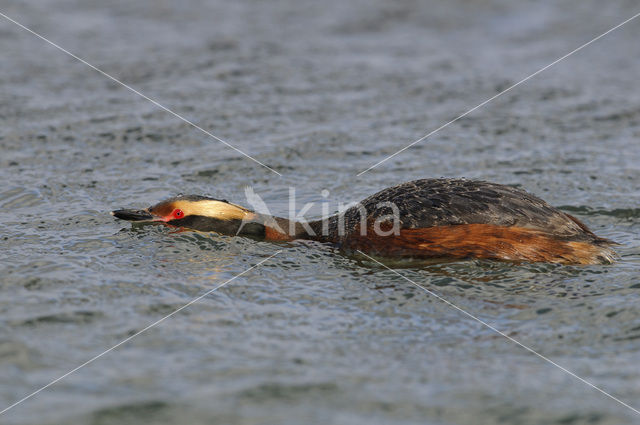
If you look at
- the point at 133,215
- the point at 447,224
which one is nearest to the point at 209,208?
the point at 133,215

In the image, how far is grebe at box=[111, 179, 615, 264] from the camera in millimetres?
7043

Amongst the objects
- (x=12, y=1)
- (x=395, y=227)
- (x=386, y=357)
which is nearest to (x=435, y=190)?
(x=395, y=227)

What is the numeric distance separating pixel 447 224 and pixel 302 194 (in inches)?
99.2

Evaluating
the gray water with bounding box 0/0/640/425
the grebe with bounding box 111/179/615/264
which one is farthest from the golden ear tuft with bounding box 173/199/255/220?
the gray water with bounding box 0/0/640/425

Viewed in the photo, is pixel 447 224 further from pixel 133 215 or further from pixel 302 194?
pixel 133 215

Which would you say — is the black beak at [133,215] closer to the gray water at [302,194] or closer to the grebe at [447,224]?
the grebe at [447,224]

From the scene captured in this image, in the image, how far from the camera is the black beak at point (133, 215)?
25.3ft

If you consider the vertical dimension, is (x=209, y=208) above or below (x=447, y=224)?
above

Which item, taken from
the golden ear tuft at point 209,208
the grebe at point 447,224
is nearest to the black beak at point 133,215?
the grebe at point 447,224

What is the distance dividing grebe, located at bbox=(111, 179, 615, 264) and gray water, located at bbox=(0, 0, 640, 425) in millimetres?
170

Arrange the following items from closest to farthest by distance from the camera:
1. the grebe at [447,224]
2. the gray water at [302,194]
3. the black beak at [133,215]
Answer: the gray water at [302,194], the grebe at [447,224], the black beak at [133,215]

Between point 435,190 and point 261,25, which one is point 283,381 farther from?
point 261,25

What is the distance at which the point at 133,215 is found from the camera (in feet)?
25.5

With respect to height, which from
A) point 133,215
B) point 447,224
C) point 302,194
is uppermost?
point 302,194
